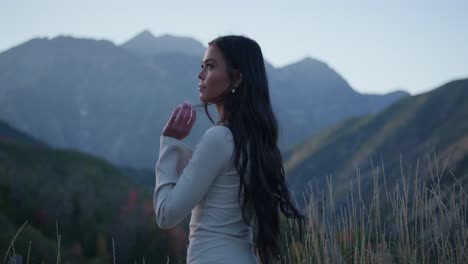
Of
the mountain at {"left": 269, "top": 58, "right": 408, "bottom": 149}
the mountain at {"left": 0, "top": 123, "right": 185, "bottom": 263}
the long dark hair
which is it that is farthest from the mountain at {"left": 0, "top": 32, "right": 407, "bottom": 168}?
the long dark hair

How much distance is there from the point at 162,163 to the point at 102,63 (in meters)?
181

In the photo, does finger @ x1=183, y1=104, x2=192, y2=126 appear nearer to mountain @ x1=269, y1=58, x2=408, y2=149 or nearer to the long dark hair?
the long dark hair

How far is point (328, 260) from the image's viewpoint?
10.0 ft

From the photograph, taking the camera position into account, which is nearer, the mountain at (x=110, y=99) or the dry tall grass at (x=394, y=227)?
the dry tall grass at (x=394, y=227)

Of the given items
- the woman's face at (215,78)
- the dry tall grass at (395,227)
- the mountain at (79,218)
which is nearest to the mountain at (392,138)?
the mountain at (79,218)

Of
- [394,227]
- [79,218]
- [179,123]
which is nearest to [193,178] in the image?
[179,123]

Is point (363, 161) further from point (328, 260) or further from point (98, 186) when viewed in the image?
point (328, 260)

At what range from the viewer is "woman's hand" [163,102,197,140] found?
78.4 inches

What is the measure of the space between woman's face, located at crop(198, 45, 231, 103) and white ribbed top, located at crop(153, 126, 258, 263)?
0.22 metres

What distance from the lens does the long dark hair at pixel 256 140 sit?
6.37ft

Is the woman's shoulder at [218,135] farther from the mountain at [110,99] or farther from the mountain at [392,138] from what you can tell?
the mountain at [110,99]

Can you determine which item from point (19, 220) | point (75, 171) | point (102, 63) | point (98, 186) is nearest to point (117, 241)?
point (19, 220)

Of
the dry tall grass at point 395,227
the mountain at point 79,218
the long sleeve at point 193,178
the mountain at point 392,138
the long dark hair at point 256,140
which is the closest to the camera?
the long sleeve at point 193,178

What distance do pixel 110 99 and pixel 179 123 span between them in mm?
166093
